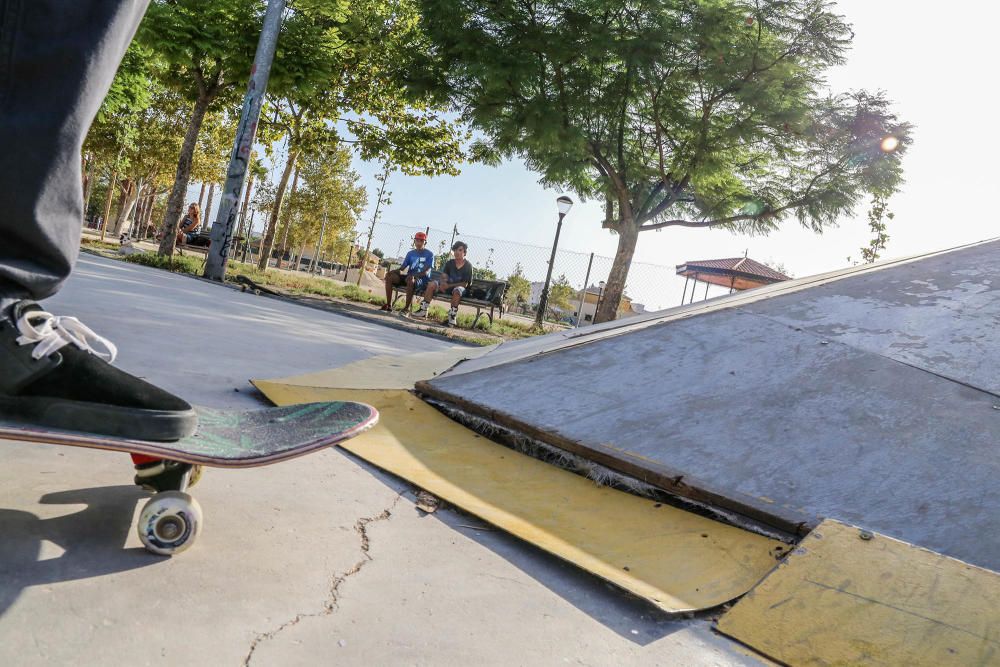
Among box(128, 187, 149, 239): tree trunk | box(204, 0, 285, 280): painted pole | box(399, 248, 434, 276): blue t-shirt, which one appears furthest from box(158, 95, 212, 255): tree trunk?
box(128, 187, 149, 239): tree trunk

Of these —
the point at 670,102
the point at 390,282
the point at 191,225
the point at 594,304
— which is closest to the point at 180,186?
the point at 390,282

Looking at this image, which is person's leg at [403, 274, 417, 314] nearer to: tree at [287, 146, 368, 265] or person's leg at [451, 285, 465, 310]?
person's leg at [451, 285, 465, 310]

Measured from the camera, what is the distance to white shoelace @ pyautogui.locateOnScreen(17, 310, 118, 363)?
106 centimetres

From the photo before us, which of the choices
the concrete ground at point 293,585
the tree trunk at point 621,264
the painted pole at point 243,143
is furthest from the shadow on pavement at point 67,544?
the tree trunk at point 621,264

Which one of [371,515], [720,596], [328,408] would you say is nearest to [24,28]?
[328,408]

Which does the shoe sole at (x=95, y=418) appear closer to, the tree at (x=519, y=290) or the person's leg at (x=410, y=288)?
the person's leg at (x=410, y=288)

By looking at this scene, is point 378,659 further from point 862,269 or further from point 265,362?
point 862,269

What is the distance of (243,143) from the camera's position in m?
9.13

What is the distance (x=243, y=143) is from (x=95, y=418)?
9118 millimetres

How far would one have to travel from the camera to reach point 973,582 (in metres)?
1.26

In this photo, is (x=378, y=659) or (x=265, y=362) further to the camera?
(x=265, y=362)

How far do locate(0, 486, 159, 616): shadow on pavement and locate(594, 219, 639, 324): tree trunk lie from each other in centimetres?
1136

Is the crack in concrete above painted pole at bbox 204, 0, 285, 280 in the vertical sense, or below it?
below

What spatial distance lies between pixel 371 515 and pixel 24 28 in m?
1.18
